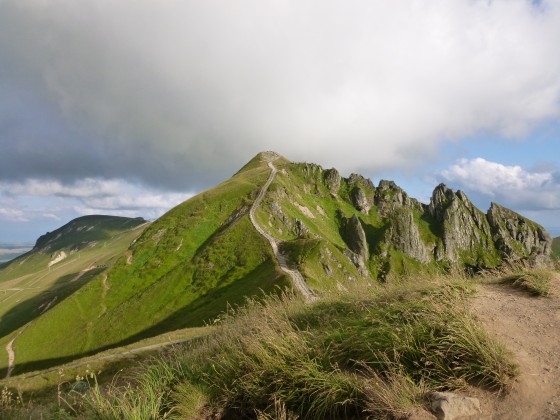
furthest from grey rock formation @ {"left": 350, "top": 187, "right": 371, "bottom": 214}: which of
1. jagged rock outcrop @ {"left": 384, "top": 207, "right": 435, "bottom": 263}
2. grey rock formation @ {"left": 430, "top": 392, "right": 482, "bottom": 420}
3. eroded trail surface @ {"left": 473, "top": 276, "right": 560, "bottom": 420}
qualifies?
grey rock formation @ {"left": 430, "top": 392, "right": 482, "bottom": 420}

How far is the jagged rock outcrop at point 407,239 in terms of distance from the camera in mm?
157875

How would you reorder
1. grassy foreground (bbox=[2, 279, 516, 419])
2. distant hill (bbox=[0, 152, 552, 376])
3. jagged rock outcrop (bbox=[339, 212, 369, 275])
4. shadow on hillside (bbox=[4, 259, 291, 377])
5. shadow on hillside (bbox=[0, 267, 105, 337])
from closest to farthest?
grassy foreground (bbox=[2, 279, 516, 419]), shadow on hillside (bbox=[4, 259, 291, 377]), distant hill (bbox=[0, 152, 552, 376]), shadow on hillside (bbox=[0, 267, 105, 337]), jagged rock outcrop (bbox=[339, 212, 369, 275])

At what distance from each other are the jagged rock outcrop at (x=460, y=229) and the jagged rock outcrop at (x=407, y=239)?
8.95 metres

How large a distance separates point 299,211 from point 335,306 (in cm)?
12869

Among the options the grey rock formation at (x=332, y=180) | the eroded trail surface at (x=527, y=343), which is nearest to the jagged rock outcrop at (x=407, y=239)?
the grey rock formation at (x=332, y=180)

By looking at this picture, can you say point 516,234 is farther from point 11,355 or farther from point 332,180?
point 11,355

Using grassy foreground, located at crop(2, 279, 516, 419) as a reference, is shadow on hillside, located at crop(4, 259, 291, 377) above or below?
below

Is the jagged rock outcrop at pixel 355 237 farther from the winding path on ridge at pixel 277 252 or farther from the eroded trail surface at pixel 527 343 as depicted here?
the eroded trail surface at pixel 527 343

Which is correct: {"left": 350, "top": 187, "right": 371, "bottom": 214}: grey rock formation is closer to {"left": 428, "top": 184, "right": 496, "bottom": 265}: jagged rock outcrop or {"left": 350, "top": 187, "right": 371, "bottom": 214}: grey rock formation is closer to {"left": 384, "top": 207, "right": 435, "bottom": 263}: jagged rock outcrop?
{"left": 384, "top": 207, "right": 435, "bottom": 263}: jagged rock outcrop

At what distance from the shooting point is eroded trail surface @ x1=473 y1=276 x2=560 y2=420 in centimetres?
509

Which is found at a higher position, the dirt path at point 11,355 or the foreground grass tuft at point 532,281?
the foreground grass tuft at point 532,281

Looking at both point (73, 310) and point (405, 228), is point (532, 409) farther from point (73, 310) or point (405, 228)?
point (405, 228)

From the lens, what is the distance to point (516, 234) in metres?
175

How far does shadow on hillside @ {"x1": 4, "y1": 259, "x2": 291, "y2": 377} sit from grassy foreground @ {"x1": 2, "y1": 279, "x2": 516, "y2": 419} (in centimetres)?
6419
